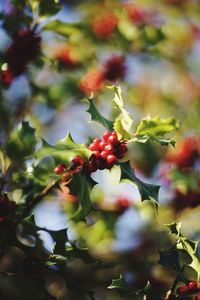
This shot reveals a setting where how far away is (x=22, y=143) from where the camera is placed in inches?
75.5

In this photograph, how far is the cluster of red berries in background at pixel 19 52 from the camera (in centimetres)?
225

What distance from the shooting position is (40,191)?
1884 mm

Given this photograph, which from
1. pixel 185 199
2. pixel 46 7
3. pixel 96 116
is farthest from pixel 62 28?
pixel 185 199

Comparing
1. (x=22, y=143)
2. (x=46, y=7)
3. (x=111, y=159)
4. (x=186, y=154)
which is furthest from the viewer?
(x=186, y=154)

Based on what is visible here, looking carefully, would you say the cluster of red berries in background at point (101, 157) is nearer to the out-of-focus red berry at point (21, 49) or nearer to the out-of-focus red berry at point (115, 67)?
the out-of-focus red berry at point (21, 49)

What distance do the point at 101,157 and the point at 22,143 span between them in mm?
504

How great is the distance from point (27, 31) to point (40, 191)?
911mm

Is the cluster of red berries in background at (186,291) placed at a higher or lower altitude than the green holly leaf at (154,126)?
lower

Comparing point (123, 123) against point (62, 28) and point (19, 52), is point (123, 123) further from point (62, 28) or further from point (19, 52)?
point (62, 28)

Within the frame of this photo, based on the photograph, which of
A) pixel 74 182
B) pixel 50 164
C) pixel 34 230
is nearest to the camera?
pixel 74 182

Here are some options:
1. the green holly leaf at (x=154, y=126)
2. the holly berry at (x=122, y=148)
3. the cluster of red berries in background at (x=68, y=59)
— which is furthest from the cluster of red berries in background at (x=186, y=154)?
the holly berry at (x=122, y=148)

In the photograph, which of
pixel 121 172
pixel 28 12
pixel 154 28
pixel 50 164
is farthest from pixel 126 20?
pixel 121 172

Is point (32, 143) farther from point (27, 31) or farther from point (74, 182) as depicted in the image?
point (27, 31)

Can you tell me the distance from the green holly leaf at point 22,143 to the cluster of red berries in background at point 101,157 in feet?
1.10
